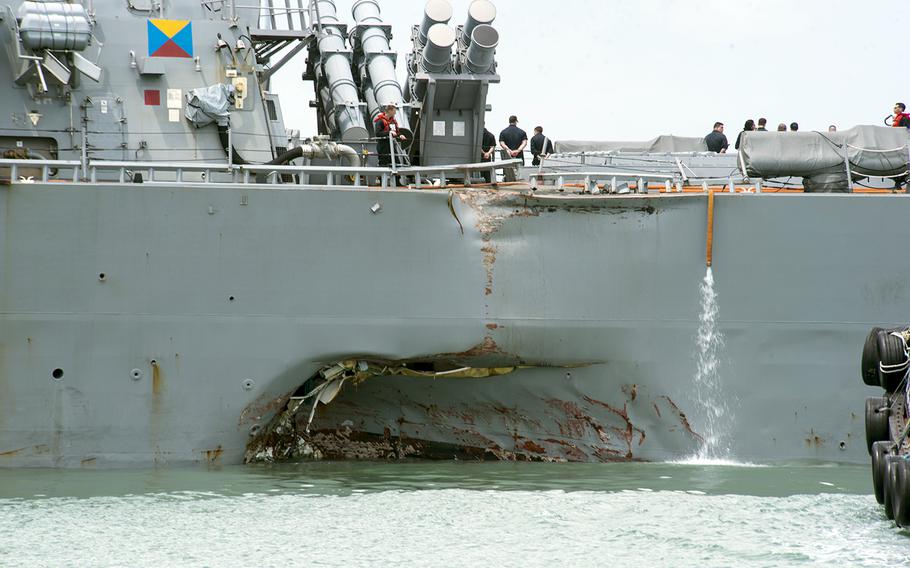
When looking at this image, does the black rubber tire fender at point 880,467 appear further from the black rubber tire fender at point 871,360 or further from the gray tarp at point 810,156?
the gray tarp at point 810,156

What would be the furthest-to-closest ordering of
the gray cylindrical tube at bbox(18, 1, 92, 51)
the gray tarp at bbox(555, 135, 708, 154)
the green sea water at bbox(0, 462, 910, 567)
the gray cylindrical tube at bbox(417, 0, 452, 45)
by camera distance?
the gray tarp at bbox(555, 135, 708, 154)
the gray cylindrical tube at bbox(417, 0, 452, 45)
the gray cylindrical tube at bbox(18, 1, 92, 51)
the green sea water at bbox(0, 462, 910, 567)

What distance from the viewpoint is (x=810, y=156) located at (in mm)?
13539

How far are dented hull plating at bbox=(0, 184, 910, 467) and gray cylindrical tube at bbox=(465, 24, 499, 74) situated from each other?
132 inches

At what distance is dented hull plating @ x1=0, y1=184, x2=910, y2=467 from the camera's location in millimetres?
12617

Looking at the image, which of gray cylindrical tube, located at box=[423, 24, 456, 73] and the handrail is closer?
the handrail

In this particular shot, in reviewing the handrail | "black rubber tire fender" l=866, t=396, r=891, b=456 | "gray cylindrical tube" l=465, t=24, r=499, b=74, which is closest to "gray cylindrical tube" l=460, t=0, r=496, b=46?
"gray cylindrical tube" l=465, t=24, r=499, b=74

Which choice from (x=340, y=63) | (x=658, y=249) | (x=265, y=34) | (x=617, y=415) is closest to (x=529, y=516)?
(x=617, y=415)

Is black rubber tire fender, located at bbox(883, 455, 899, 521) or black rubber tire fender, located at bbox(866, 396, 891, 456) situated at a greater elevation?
black rubber tire fender, located at bbox(866, 396, 891, 456)

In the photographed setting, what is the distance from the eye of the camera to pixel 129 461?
12719 mm

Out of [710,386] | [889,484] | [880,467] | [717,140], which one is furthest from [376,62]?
[889,484]

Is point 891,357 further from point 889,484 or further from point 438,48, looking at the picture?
point 438,48

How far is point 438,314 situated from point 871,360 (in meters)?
4.34

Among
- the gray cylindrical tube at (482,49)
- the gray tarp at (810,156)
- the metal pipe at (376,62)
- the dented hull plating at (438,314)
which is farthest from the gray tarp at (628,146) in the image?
the dented hull plating at (438,314)

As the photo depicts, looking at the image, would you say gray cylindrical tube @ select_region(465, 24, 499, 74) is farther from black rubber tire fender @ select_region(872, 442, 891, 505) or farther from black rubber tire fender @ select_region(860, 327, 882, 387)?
black rubber tire fender @ select_region(872, 442, 891, 505)
